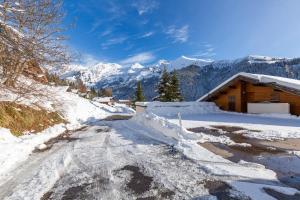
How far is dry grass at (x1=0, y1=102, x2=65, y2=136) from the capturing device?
10.9 m

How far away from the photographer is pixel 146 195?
4625 mm

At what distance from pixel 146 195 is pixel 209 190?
1.26 metres

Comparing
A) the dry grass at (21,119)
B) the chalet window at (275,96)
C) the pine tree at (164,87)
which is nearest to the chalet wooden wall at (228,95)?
the chalet window at (275,96)

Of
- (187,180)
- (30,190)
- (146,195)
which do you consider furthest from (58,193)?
(187,180)

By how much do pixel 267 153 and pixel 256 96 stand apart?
17.3 metres

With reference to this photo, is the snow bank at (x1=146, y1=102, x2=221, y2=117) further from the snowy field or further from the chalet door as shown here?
the snowy field

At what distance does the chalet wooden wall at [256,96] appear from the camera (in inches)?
781

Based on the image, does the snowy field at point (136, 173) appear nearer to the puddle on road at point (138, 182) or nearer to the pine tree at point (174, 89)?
the puddle on road at point (138, 182)

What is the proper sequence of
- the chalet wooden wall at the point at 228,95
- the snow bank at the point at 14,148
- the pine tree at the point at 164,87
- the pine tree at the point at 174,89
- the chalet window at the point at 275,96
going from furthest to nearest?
the pine tree at the point at 164,87
the pine tree at the point at 174,89
the chalet wooden wall at the point at 228,95
the chalet window at the point at 275,96
the snow bank at the point at 14,148

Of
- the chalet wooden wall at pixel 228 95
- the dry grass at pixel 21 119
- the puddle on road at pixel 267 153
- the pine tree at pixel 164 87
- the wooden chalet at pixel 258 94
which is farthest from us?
the pine tree at pixel 164 87

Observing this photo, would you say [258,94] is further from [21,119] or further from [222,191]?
[222,191]

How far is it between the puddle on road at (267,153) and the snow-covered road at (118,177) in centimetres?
73

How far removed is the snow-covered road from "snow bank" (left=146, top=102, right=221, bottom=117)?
17.5 metres

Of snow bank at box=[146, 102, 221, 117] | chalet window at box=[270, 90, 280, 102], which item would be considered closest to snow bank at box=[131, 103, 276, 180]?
snow bank at box=[146, 102, 221, 117]
